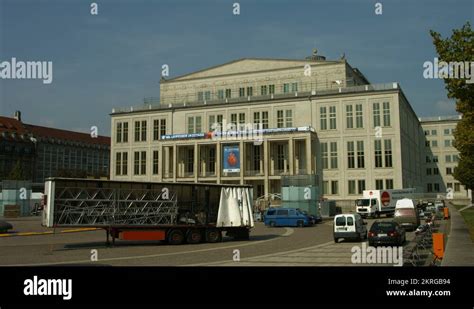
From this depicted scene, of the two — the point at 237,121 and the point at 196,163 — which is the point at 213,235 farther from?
the point at 237,121

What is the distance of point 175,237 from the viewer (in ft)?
84.1

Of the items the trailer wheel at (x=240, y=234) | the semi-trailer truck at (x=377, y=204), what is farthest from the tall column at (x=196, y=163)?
the trailer wheel at (x=240, y=234)

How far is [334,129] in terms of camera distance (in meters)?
68.9

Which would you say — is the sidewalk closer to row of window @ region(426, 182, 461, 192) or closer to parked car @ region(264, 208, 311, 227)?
parked car @ region(264, 208, 311, 227)

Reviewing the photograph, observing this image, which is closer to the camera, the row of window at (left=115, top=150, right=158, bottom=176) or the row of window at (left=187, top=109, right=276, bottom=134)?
the row of window at (left=187, top=109, right=276, bottom=134)

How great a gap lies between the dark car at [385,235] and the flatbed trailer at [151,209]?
7861 mm

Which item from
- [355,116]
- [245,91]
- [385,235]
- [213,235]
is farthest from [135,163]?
[385,235]

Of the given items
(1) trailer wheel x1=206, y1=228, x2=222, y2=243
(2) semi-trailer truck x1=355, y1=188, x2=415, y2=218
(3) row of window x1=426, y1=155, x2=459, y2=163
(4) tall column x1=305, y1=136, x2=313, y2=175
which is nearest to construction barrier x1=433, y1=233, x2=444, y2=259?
(1) trailer wheel x1=206, y1=228, x2=222, y2=243

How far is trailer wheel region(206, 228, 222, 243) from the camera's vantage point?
26.7m

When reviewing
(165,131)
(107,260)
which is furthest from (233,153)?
(107,260)

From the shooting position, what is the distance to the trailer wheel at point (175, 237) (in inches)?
1003

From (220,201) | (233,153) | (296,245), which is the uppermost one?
(233,153)

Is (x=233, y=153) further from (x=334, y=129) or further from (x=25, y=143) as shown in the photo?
(x=25, y=143)
